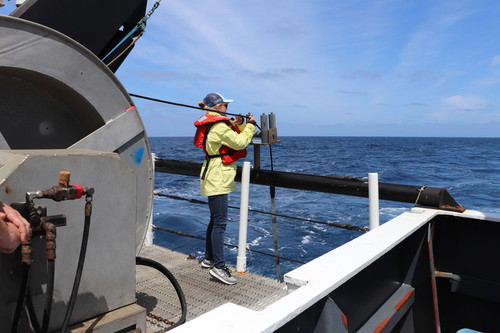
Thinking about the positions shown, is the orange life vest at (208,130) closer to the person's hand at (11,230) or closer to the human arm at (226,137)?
the human arm at (226,137)

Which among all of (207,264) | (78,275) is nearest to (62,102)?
(78,275)

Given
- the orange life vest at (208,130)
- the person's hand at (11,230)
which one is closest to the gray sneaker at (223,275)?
the orange life vest at (208,130)

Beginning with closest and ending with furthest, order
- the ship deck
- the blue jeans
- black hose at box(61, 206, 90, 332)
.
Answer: black hose at box(61, 206, 90, 332) → the ship deck → the blue jeans

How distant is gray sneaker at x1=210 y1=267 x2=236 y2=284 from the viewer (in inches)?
157

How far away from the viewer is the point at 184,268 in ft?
14.6

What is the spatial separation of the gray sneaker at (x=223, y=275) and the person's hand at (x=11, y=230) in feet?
9.01

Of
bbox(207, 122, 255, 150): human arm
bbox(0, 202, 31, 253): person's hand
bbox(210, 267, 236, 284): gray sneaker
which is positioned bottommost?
bbox(210, 267, 236, 284): gray sneaker

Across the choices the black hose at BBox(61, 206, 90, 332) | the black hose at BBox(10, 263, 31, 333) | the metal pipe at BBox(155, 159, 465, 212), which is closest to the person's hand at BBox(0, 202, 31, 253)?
the black hose at BBox(10, 263, 31, 333)

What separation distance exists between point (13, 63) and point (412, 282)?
2777 millimetres

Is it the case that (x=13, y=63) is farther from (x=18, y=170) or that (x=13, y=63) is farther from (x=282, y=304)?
(x=282, y=304)

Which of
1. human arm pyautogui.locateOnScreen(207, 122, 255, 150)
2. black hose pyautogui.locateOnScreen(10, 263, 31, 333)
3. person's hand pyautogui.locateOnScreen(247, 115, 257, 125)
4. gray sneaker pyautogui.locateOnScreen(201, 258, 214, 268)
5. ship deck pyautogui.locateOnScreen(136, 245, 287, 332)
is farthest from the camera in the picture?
gray sneaker pyautogui.locateOnScreen(201, 258, 214, 268)

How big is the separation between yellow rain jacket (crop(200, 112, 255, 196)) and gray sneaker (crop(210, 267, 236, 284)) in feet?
2.60

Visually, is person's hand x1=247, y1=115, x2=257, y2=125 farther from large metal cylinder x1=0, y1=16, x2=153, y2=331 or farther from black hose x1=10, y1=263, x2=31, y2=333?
black hose x1=10, y1=263, x2=31, y2=333

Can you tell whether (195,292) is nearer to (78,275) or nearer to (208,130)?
(208,130)
